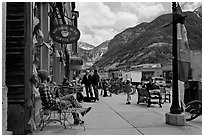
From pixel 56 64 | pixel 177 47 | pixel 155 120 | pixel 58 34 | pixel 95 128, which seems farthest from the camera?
pixel 56 64

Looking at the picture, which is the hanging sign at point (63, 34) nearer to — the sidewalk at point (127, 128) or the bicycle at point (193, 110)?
the sidewalk at point (127, 128)

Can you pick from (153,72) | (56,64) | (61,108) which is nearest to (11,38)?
(61,108)

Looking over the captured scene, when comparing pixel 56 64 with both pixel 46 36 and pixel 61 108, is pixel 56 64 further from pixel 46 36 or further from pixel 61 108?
pixel 61 108

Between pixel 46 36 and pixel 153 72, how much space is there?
2095 inches

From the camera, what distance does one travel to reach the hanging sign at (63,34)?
9.53m

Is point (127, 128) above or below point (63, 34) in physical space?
below

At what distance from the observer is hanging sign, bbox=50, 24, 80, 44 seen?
953 centimetres

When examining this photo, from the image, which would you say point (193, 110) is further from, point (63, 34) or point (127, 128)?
point (63, 34)

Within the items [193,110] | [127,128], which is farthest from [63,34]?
[193,110]

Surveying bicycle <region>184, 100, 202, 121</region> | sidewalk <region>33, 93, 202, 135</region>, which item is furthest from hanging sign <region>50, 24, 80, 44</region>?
bicycle <region>184, 100, 202, 121</region>

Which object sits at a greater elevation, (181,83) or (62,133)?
(181,83)

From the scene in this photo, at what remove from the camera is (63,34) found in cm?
966

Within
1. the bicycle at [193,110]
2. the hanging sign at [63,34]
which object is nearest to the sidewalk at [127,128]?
the bicycle at [193,110]

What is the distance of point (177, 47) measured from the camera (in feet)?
26.4
